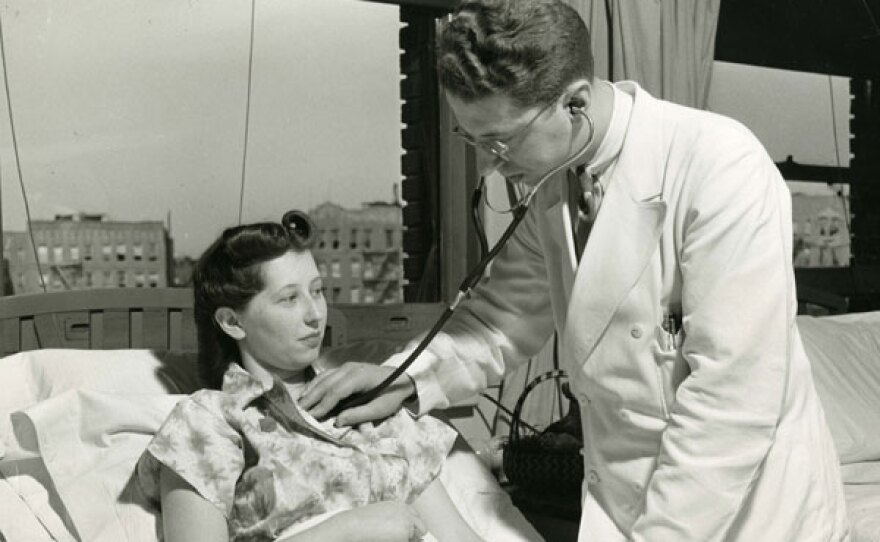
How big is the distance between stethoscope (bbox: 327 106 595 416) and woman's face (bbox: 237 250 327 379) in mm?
105

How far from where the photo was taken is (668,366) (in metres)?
1.44

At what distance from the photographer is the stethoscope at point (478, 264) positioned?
4.78ft

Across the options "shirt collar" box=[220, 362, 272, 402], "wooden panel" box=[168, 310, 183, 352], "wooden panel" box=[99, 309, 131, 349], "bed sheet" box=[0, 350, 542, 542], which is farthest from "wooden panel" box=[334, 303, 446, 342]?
"shirt collar" box=[220, 362, 272, 402]

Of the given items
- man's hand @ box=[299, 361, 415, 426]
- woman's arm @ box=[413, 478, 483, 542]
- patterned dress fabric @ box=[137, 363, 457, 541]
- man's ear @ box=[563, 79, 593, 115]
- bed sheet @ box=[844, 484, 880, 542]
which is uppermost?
man's ear @ box=[563, 79, 593, 115]

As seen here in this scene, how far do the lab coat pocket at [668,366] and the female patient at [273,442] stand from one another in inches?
16.1

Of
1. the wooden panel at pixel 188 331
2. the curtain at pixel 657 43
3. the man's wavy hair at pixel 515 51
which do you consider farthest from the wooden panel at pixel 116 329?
the curtain at pixel 657 43

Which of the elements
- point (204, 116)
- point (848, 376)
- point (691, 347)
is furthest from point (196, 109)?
point (848, 376)

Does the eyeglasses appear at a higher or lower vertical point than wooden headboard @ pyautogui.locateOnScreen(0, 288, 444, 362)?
higher

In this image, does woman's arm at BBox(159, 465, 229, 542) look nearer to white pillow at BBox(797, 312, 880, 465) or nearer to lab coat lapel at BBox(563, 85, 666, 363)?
lab coat lapel at BBox(563, 85, 666, 363)

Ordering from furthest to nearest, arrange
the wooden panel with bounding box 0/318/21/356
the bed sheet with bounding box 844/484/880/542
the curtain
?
the curtain → the wooden panel with bounding box 0/318/21/356 → the bed sheet with bounding box 844/484/880/542

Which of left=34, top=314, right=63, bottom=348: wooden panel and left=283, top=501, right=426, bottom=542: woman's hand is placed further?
left=34, top=314, right=63, bottom=348: wooden panel

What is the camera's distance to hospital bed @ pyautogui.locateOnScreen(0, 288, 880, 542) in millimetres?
1640

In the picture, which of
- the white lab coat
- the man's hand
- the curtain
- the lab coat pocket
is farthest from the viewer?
the curtain

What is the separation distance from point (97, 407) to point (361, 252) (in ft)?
2.95
